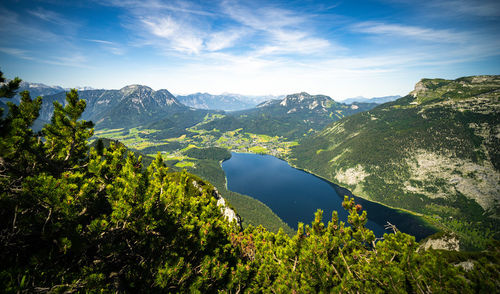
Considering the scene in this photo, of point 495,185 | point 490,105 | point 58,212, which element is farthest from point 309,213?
point 490,105

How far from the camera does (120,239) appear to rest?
1017cm

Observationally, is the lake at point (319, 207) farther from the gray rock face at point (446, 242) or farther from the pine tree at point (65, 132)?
the pine tree at point (65, 132)

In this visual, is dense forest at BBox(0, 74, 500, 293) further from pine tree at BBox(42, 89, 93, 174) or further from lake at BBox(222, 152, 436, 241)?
lake at BBox(222, 152, 436, 241)

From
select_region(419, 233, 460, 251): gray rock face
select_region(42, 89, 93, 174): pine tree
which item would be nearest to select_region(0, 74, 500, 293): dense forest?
select_region(42, 89, 93, 174): pine tree

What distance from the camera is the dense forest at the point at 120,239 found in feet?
22.7

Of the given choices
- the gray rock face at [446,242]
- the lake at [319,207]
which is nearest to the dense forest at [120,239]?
the gray rock face at [446,242]

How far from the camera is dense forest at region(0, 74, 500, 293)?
6918 millimetres

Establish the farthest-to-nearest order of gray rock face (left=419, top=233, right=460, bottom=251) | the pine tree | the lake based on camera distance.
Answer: the lake < gray rock face (left=419, top=233, right=460, bottom=251) < the pine tree

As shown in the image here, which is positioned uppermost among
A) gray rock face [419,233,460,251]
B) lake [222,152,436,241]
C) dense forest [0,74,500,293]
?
dense forest [0,74,500,293]

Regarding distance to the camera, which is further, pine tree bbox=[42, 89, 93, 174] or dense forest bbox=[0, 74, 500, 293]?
pine tree bbox=[42, 89, 93, 174]

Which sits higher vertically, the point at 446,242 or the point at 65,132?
the point at 65,132

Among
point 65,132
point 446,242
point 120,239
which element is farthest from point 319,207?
point 65,132

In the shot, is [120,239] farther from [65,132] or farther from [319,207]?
[319,207]

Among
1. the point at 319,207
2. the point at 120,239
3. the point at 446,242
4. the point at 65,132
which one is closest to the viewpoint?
the point at 65,132
